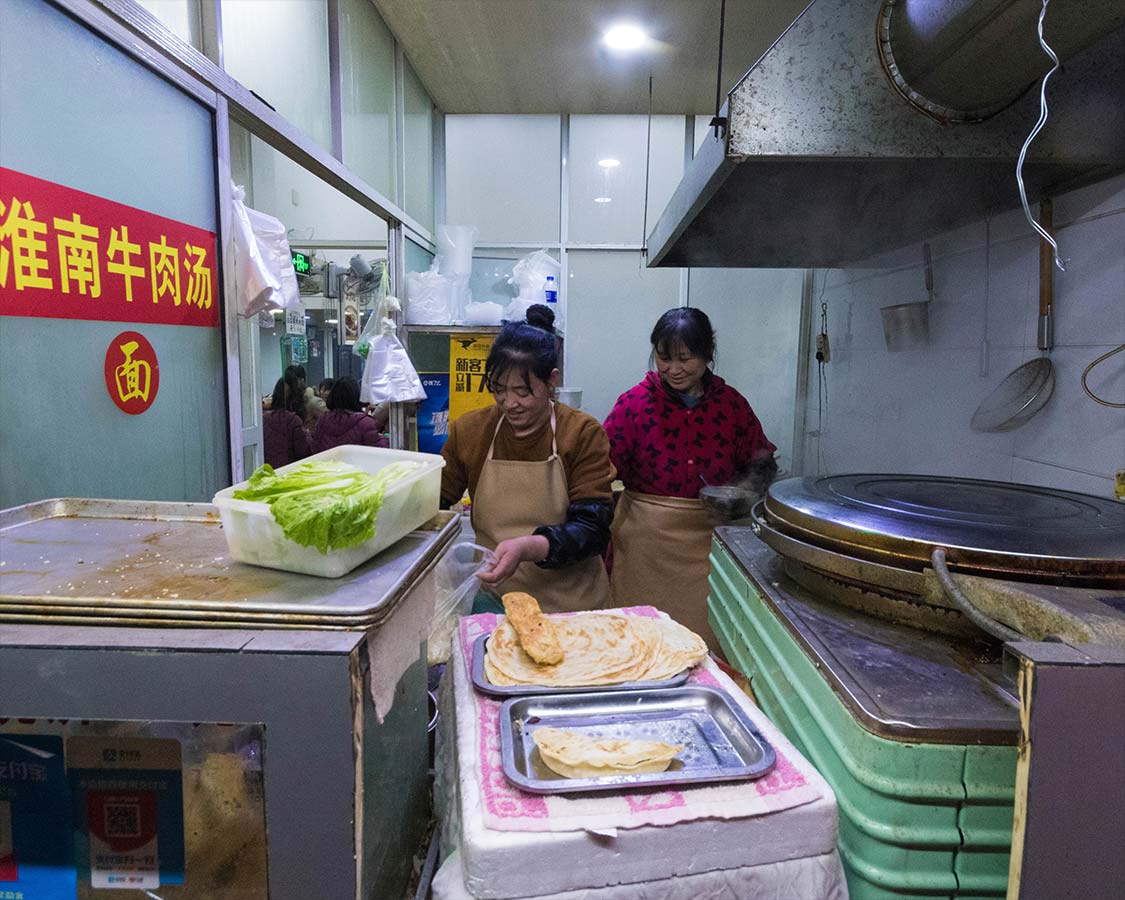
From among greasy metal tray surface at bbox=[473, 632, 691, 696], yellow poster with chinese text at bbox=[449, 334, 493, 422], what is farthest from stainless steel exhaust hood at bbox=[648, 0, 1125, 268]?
yellow poster with chinese text at bbox=[449, 334, 493, 422]

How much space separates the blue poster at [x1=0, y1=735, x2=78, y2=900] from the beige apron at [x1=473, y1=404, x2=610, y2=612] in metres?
1.43

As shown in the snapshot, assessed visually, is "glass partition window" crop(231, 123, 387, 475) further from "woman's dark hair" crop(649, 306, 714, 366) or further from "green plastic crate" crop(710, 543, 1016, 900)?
"green plastic crate" crop(710, 543, 1016, 900)

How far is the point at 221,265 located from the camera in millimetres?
1869

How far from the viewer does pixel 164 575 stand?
742 millimetres

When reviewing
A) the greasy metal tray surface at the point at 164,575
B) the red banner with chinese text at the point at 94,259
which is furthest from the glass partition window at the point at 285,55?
the greasy metal tray surface at the point at 164,575

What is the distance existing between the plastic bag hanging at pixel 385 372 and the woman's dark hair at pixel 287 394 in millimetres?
332

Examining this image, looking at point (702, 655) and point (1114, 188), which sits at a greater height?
point (1114, 188)

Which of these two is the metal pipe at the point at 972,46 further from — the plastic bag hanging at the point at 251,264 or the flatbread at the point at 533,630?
the plastic bag hanging at the point at 251,264

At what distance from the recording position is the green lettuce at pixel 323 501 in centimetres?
72

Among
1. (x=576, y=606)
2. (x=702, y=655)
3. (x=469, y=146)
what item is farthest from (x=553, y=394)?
(x=469, y=146)

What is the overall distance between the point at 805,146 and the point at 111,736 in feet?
4.95

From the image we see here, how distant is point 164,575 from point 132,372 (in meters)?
1.00

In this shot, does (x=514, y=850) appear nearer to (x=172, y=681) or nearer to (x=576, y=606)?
(x=172, y=681)

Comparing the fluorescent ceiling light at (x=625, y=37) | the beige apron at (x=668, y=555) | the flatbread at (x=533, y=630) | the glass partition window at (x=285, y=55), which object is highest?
the fluorescent ceiling light at (x=625, y=37)
